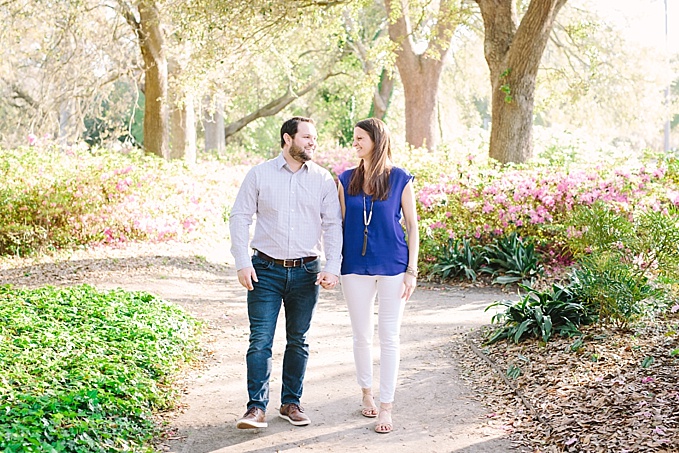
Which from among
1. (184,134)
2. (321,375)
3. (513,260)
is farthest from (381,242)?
(184,134)

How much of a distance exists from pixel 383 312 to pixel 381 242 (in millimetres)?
436

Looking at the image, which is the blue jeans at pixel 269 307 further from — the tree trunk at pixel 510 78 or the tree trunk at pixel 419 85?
the tree trunk at pixel 419 85

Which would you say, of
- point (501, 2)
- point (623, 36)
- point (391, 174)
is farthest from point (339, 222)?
point (623, 36)

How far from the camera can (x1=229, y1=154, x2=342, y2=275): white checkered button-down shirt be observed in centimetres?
462

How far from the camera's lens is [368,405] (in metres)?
5.04

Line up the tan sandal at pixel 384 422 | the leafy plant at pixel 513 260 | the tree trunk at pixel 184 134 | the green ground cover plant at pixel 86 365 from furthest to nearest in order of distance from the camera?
1. the tree trunk at pixel 184 134
2. the leafy plant at pixel 513 260
3. the tan sandal at pixel 384 422
4. the green ground cover plant at pixel 86 365

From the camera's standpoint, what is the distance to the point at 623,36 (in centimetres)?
2447

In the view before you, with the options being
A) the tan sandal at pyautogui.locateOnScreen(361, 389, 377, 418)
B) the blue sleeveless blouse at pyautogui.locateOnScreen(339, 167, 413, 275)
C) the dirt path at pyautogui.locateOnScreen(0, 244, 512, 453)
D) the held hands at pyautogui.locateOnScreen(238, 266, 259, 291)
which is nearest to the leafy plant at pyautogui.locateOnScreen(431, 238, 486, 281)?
the dirt path at pyautogui.locateOnScreen(0, 244, 512, 453)

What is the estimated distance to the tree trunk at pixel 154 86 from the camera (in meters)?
15.4

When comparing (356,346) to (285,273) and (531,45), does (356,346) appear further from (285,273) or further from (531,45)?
(531,45)

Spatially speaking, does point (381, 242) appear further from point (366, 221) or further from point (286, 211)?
point (286, 211)

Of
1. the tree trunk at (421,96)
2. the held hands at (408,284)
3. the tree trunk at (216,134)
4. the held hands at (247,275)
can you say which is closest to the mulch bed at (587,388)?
the held hands at (408,284)

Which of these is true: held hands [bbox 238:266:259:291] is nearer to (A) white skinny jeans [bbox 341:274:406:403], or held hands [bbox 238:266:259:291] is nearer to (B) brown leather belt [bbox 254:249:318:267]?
(B) brown leather belt [bbox 254:249:318:267]

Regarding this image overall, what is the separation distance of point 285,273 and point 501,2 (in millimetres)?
9783
